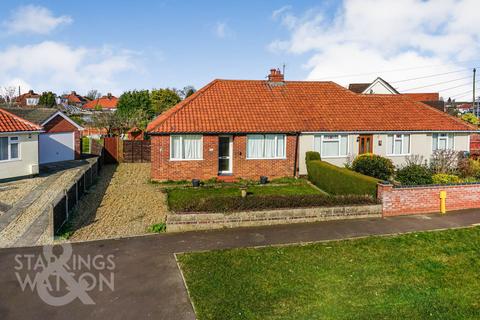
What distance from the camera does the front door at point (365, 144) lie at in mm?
23031

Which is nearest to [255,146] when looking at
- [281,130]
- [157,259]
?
[281,130]

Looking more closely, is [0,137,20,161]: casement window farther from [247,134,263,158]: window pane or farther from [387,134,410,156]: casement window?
[387,134,410,156]: casement window

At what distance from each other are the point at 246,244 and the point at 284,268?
6.60ft

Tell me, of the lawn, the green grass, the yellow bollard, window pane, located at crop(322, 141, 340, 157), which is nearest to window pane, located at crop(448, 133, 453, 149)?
window pane, located at crop(322, 141, 340, 157)

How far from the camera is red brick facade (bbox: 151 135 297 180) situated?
20594 millimetres

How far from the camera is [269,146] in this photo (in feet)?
71.5

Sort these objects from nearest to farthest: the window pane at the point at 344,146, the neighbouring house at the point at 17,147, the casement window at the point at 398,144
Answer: the neighbouring house at the point at 17,147
the window pane at the point at 344,146
the casement window at the point at 398,144

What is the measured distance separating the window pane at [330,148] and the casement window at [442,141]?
655cm

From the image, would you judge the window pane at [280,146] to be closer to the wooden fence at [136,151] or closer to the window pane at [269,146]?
the window pane at [269,146]

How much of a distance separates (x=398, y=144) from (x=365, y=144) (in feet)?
7.39

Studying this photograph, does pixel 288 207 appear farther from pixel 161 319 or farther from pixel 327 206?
pixel 161 319

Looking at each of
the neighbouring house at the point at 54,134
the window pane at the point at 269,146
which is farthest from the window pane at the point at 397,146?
the neighbouring house at the point at 54,134

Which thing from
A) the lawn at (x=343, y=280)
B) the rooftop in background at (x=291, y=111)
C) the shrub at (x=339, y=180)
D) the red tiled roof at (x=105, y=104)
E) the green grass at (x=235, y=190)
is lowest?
the lawn at (x=343, y=280)

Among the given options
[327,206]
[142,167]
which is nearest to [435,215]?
[327,206]
